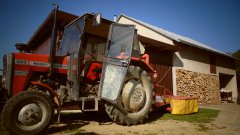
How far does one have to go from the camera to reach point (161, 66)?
40.0 ft

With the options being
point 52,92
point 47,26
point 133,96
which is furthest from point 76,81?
point 47,26

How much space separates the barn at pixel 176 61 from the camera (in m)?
11.7

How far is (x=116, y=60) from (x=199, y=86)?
1089cm

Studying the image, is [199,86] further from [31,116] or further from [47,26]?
[31,116]

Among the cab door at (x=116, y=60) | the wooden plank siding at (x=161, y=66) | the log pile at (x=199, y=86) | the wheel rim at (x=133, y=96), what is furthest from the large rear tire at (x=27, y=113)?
the log pile at (x=199, y=86)

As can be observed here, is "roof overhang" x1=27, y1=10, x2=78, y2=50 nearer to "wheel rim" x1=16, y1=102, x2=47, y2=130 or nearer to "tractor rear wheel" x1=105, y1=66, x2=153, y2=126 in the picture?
"tractor rear wheel" x1=105, y1=66, x2=153, y2=126

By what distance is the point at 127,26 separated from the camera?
213 inches

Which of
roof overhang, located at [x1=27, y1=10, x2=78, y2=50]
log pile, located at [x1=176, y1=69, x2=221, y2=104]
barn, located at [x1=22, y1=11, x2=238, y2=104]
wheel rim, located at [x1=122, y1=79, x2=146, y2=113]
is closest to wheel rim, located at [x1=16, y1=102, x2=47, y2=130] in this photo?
wheel rim, located at [x1=122, y1=79, x2=146, y2=113]

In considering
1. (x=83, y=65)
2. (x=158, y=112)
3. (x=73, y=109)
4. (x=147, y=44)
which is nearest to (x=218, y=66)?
(x=147, y=44)

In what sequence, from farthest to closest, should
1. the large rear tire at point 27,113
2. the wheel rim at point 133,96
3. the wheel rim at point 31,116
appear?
the wheel rim at point 133,96 < the wheel rim at point 31,116 < the large rear tire at point 27,113

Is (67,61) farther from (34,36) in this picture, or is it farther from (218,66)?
(218,66)

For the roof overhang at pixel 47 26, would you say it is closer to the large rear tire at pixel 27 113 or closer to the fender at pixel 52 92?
the fender at pixel 52 92

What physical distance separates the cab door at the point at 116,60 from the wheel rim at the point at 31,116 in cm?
151

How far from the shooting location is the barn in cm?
1170
